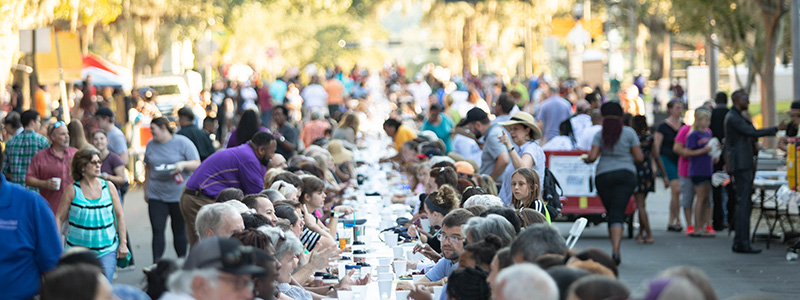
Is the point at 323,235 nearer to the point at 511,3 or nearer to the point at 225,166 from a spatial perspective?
the point at 225,166

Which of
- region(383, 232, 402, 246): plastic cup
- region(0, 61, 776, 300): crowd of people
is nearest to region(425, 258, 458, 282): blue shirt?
region(0, 61, 776, 300): crowd of people

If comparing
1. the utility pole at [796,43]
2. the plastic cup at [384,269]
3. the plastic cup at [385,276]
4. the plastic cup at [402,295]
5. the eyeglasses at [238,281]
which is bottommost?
the plastic cup at [402,295]

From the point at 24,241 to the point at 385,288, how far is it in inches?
81.6

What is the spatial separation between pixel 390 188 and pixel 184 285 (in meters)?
9.97

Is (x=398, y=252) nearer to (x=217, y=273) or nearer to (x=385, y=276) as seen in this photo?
(x=385, y=276)

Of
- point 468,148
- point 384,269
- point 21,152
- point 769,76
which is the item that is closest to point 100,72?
point 769,76

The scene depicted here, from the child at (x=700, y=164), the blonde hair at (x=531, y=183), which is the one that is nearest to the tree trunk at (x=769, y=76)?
the child at (x=700, y=164)

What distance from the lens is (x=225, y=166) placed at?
10.8 m

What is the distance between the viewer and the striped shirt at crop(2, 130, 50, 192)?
39.7ft

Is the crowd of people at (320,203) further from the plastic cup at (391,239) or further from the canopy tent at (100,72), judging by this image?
the canopy tent at (100,72)

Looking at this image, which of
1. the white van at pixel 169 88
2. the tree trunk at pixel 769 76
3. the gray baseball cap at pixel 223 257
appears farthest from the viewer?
the white van at pixel 169 88

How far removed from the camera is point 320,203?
10.2 m

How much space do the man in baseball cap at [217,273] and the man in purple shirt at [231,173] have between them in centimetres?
601

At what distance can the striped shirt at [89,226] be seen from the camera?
9.02 metres
